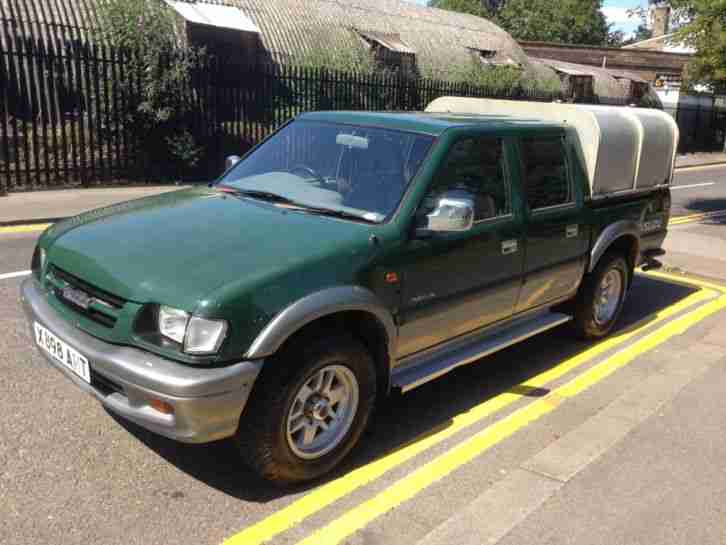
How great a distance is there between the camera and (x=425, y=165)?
3896 mm

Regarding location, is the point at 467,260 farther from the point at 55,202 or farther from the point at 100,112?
the point at 100,112

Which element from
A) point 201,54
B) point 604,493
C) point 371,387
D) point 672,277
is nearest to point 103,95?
point 201,54

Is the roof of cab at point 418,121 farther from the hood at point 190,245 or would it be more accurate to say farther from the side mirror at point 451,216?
the hood at point 190,245

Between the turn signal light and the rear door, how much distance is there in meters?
2.60

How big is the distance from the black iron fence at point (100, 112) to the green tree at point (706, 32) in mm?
7888

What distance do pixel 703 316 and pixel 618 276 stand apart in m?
1.54

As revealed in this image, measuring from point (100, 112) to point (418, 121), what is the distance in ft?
32.9

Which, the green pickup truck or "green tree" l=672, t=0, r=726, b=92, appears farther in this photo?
"green tree" l=672, t=0, r=726, b=92

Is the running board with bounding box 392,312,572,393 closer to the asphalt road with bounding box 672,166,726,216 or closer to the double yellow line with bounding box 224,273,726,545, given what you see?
the double yellow line with bounding box 224,273,726,545

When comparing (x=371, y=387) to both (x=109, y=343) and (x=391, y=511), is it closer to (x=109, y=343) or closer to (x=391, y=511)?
(x=391, y=511)

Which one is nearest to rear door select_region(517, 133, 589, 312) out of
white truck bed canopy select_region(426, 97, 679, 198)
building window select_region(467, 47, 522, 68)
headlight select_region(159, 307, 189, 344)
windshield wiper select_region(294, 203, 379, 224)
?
white truck bed canopy select_region(426, 97, 679, 198)

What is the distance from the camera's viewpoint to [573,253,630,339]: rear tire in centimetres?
554

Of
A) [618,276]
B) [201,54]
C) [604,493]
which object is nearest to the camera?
[604,493]

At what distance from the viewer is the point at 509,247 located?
436 cm
